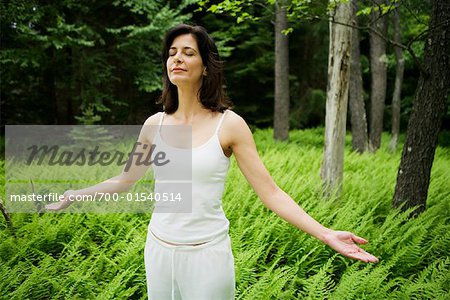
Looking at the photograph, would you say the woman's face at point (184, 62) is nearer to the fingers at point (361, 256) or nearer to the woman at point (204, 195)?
the woman at point (204, 195)

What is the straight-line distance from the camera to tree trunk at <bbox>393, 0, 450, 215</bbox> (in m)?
4.54

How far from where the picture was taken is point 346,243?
1686 millimetres

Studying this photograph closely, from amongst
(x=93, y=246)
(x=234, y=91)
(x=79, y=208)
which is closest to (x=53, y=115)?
(x=234, y=91)

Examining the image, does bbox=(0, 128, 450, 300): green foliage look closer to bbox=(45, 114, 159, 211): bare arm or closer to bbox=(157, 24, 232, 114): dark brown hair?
bbox=(45, 114, 159, 211): bare arm

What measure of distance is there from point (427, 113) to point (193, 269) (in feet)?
13.6

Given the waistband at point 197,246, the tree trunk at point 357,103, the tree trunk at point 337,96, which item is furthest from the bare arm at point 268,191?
the tree trunk at point 357,103

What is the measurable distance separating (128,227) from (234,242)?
1.38 meters

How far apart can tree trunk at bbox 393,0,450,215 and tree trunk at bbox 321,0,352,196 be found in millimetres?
1042

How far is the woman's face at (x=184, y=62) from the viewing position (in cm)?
185

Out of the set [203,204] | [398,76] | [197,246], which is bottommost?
[197,246]

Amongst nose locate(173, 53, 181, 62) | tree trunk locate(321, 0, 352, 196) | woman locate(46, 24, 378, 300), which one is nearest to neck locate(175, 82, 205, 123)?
woman locate(46, 24, 378, 300)

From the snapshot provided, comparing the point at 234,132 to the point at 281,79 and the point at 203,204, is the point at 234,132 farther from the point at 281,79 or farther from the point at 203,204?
the point at 281,79

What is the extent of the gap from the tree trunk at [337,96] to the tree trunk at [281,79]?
6750 mm

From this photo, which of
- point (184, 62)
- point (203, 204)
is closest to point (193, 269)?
point (203, 204)
